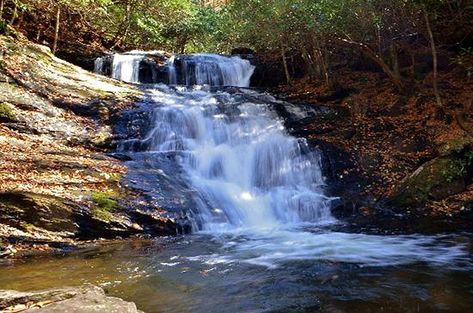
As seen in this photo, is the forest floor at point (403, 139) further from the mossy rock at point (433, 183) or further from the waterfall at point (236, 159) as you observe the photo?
the waterfall at point (236, 159)

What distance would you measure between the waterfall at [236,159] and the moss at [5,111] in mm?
2765

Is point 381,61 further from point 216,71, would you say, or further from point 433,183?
point 216,71

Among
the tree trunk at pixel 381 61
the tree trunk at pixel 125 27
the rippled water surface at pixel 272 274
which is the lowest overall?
the rippled water surface at pixel 272 274

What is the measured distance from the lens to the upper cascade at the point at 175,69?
1811 centimetres

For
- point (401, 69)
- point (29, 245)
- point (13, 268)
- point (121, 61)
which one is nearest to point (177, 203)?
point (29, 245)

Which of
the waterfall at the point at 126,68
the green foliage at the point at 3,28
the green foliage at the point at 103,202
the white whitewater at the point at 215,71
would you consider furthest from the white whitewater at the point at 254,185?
the green foliage at the point at 3,28

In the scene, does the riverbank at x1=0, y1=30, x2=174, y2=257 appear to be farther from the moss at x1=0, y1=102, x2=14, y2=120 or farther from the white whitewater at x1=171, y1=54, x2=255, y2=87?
the white whitewater at x1=171, y1=54, x2=255, y2=87

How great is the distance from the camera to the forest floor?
376 inches

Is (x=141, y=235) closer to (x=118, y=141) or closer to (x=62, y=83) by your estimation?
(x=118, y=141)

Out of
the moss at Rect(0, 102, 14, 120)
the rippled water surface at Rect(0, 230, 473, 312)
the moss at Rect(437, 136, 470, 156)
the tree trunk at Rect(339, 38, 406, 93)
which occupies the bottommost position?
the rippled water surface at Rect(0, 230, 473, 312)

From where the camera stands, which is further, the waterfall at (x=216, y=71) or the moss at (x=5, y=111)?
the waterfall at (x=216, y=71)

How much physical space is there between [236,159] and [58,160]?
13.8 ft

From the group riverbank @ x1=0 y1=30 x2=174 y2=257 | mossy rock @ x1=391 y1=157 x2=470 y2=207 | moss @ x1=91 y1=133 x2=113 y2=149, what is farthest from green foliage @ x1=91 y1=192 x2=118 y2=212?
mossy rock @ x1=391 y1=157 x2=470 y2=207

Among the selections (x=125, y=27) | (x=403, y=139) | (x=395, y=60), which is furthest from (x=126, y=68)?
(x=403, y=139)
